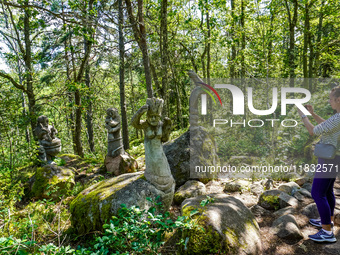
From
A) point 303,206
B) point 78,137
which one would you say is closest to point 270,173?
point 303,206

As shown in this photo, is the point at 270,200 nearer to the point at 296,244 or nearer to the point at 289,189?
the point at 289,189

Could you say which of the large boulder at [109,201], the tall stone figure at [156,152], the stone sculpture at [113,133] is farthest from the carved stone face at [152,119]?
the stone sculpture at [113,133]

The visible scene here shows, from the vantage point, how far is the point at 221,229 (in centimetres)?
304

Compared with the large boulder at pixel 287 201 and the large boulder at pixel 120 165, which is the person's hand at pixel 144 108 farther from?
the large boulder at pixel 120 165

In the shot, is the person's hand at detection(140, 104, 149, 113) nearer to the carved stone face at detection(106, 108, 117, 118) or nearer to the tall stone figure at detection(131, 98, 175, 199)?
the tall stone figure at detection(131, 98, 175, 199)

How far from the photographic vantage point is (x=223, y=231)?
9.93ft

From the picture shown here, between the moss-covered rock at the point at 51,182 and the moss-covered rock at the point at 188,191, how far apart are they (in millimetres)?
3164

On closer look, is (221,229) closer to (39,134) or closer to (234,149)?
(39,134)

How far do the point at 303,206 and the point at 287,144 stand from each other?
5719 mm

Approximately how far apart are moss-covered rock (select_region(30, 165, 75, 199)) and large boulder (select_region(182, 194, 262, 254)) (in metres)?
4.56

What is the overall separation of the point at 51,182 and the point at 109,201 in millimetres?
3717

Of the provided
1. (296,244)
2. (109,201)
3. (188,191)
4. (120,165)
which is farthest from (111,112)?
(296,244)

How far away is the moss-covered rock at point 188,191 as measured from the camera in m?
5.56

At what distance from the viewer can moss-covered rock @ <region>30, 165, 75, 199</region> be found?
6.44 meters
